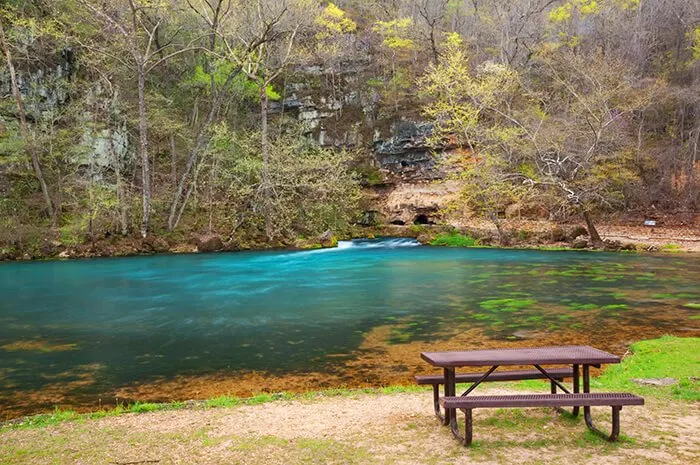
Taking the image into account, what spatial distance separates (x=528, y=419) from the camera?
5.89 metres

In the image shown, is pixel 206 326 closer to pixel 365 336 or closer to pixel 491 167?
pixel 365 336

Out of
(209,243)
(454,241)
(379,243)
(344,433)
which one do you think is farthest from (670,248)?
(344,433)

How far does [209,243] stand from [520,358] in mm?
28164

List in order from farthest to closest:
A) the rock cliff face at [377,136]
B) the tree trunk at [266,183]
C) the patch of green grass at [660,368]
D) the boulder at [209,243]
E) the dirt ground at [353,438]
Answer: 1. the rock cliff face at [377,136]
2. the tree trunk at [266,183]
3. the boulder at [209,243]
4. the patch of green grass at [660,368]
5. the dirt ground at [353,438]

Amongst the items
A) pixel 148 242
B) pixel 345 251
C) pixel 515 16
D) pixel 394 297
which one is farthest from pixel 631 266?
pixel 515 16

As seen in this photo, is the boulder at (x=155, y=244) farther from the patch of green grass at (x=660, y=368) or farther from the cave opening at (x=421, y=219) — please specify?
the patch of green grass at (x=660, y=368)

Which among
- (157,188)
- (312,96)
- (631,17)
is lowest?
(157,188)

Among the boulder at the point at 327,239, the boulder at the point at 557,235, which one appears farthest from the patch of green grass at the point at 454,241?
the boulder at the point at 327,239

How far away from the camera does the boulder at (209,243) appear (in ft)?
103

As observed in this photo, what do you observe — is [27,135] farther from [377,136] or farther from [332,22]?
[332,22]

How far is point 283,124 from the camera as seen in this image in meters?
42.7

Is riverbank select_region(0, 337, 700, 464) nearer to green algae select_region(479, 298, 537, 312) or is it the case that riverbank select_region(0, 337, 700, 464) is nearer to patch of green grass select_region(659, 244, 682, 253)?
green algae select_region(479, 298, 537, 312)

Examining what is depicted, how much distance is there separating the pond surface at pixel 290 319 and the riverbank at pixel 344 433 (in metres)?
1.52

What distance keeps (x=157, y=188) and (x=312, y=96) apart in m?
15.6
